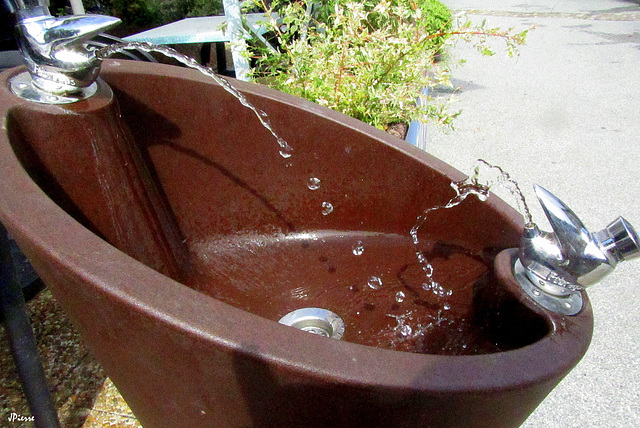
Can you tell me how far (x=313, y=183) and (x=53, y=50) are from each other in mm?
736

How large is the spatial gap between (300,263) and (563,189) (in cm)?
233

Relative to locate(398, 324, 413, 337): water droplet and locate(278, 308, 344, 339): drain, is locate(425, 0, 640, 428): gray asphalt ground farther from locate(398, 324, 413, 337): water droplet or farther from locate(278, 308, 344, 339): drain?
locate(278, 308, 344, 339): drain

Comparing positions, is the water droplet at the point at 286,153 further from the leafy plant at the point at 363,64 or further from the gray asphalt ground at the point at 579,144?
the gray asphalt ground at the point at 579,144

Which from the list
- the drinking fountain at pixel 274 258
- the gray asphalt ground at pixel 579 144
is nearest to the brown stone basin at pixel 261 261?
the drinking fountain at pixel 274 258

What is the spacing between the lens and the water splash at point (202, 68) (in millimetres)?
1101

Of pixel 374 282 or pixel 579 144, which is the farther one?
pixel 579 144

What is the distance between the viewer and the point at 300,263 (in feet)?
4.74

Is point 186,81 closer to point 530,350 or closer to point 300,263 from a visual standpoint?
point 300,263

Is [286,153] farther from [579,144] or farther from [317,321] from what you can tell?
[579,144]

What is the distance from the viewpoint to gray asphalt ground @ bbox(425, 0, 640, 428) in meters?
1.77

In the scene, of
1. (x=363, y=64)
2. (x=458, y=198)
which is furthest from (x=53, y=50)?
(x=363, y=64)

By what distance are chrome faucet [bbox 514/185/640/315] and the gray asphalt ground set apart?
96 cm

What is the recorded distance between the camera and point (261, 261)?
4.82ft

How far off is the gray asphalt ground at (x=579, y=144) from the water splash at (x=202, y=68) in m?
1.28
